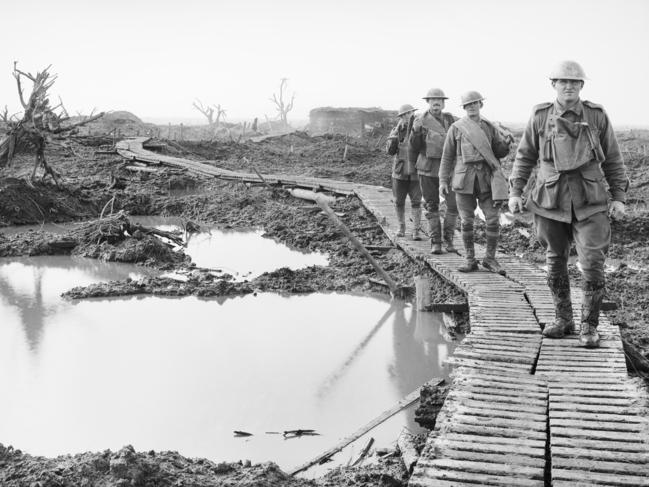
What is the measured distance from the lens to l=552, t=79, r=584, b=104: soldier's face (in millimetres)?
4891

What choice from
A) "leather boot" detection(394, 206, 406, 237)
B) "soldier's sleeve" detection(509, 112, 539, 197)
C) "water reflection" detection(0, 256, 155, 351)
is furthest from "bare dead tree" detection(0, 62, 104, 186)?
"soldier's sleeve" detection(509, 112, 539, 197)

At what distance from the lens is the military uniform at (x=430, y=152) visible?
8375 mm

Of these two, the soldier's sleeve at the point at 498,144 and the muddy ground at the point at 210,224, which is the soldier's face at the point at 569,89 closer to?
the muddy ground at the point at 210,224

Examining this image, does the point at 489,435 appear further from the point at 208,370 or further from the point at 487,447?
the point at 208,370

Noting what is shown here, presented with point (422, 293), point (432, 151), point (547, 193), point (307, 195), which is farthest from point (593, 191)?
point (307, 195)

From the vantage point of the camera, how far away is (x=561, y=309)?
5.39m

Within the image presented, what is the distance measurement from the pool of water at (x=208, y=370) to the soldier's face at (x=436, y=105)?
7.29ft

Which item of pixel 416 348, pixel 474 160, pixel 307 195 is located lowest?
pixel 416 348

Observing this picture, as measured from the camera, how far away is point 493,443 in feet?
12.4

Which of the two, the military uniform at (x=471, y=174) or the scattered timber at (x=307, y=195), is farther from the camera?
the scattered timber at (x=307, y=195)

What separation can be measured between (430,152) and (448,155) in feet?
2.98

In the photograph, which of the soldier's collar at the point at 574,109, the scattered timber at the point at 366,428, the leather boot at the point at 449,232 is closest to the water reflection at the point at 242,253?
the leather boot at the point at 449,232

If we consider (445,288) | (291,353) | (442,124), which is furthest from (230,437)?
(442,124)

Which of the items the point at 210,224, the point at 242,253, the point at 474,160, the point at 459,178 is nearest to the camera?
the point at 474,160
